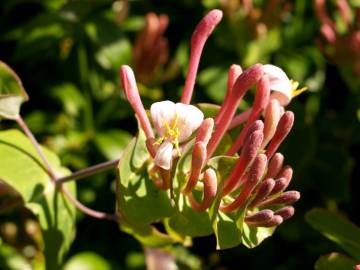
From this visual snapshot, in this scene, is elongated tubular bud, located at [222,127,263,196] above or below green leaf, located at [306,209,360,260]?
above

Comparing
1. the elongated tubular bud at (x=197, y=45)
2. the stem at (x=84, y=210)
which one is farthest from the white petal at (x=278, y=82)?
the stem at (x=84, y=210)

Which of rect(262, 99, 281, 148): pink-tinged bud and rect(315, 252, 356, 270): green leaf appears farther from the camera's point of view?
rect(315, 252, 356, 270): green leaf

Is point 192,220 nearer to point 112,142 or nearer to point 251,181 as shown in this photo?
point 251,181

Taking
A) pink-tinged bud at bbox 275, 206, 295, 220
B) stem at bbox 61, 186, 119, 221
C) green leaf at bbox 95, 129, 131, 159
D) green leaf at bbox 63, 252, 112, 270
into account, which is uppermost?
pink-tinged bud at bbox 275, 206, 295, 220

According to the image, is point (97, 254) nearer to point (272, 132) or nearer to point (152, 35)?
point (152, 35)

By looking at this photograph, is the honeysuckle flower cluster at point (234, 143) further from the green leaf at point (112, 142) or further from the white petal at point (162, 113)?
the green leaf at point (112, 142)

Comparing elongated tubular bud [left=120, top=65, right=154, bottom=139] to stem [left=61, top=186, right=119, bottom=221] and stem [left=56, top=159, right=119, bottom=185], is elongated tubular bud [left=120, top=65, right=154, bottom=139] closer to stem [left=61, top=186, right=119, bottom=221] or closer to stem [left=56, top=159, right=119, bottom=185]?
stem [left=56, top=159, right=119, bottom=185]

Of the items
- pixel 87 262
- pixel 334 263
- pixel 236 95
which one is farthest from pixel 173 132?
pixel 87 262

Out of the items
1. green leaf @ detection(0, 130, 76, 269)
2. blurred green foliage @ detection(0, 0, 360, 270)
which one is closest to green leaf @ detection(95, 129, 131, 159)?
blurred green foliage @ detection(0, 0, 360, 270)
